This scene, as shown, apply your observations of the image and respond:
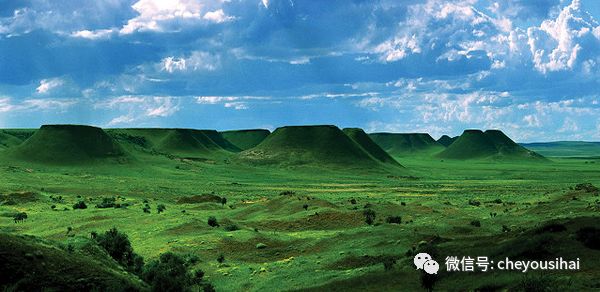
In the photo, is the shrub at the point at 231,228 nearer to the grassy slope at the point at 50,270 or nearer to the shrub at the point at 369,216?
the shrub at the point at 369,216

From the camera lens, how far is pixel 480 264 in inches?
1053

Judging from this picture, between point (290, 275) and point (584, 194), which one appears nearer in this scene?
point (290, 275)

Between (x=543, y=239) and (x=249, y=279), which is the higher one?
(x=543, y=239)

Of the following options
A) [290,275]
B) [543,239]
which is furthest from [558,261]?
[290,275]

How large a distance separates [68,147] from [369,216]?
14657 cm

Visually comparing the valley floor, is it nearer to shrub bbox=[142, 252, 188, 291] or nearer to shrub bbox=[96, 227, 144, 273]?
shrub bbox=[142, 252, 188, 291]

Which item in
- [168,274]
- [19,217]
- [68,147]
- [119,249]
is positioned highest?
[68,147]

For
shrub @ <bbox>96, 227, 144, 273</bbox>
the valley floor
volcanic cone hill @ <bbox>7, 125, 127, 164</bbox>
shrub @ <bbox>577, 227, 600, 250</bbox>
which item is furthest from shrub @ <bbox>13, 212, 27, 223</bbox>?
volcanic cone hill @ <bbox>7, 125, 127, 164</bbox>

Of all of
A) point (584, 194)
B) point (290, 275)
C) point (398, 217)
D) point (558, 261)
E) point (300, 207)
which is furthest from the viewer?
point (584, 194)

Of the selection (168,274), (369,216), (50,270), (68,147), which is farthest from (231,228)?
(68,147)

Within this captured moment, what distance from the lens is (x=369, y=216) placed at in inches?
2106

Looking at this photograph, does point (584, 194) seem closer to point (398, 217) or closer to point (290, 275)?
point (398, 217)

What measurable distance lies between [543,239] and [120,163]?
526 ft

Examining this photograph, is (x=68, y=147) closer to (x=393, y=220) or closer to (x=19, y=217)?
(x=19, y=217)
